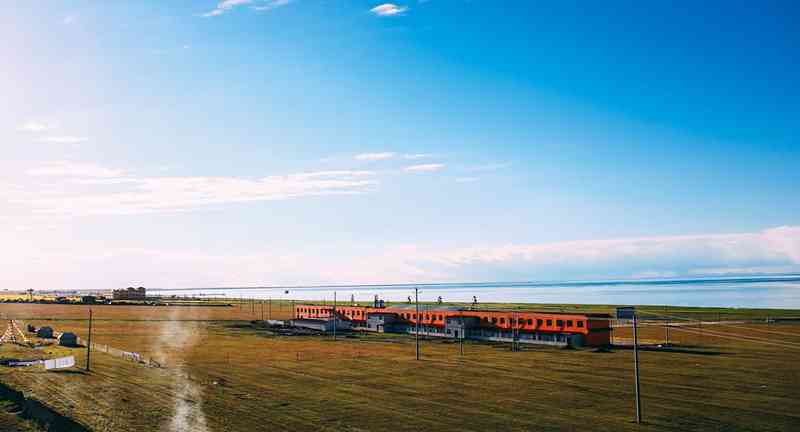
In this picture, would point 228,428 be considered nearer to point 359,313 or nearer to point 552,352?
point 552,352

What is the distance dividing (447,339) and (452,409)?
6881cm

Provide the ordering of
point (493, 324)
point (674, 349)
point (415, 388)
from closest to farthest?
1. point (415, 388)
2. point (674, 349)
3. point (493, 324)

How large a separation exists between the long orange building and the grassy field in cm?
627

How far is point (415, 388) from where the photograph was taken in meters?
58.8

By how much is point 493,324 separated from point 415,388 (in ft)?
188

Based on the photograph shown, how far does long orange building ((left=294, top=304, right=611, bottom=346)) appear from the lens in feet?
324

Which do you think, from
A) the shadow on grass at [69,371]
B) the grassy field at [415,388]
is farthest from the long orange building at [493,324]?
the shadow on grass at [69,371]

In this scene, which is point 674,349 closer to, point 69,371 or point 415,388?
point 415,388

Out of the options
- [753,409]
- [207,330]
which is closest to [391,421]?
[753,409]

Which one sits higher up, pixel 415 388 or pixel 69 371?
pixel 69 371

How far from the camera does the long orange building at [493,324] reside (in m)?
→ 98.8

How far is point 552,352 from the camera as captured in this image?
9156cm

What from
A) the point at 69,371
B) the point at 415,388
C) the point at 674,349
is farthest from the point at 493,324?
the point at 69,371

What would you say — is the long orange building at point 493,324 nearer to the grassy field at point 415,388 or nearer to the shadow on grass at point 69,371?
the grassy field at point 415,388
